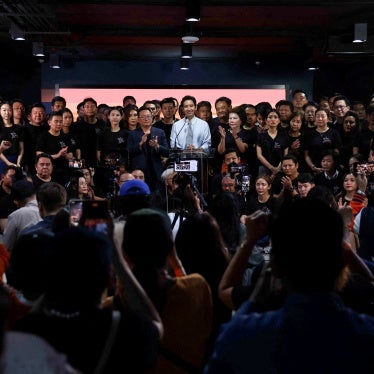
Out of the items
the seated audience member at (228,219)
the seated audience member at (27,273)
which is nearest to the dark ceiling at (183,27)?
the seated audience member at (228,219)

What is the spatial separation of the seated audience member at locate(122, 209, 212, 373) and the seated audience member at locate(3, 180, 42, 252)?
6.25 feet

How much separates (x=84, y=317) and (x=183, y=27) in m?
8.95

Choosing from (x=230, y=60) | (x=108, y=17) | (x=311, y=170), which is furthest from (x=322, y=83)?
(x=311, y=170)

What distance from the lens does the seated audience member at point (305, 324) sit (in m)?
1.20

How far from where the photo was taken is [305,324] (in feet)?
3.93

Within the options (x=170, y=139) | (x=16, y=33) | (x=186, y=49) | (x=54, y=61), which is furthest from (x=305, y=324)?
(x=54, y=61)

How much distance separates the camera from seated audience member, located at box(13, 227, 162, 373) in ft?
4.16

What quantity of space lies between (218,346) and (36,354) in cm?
38

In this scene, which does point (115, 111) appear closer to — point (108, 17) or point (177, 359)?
point (108, 17)

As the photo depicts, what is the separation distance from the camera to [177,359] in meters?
1.71

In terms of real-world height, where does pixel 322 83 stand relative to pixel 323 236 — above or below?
above

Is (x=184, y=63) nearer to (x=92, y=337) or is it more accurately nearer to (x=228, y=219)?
(x=228, y=219)

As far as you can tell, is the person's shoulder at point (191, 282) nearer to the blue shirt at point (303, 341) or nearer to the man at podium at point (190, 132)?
the blue shirt at point (303, 341)

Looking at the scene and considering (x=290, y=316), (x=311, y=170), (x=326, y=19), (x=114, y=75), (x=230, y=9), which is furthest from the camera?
(x=114, y=75)
